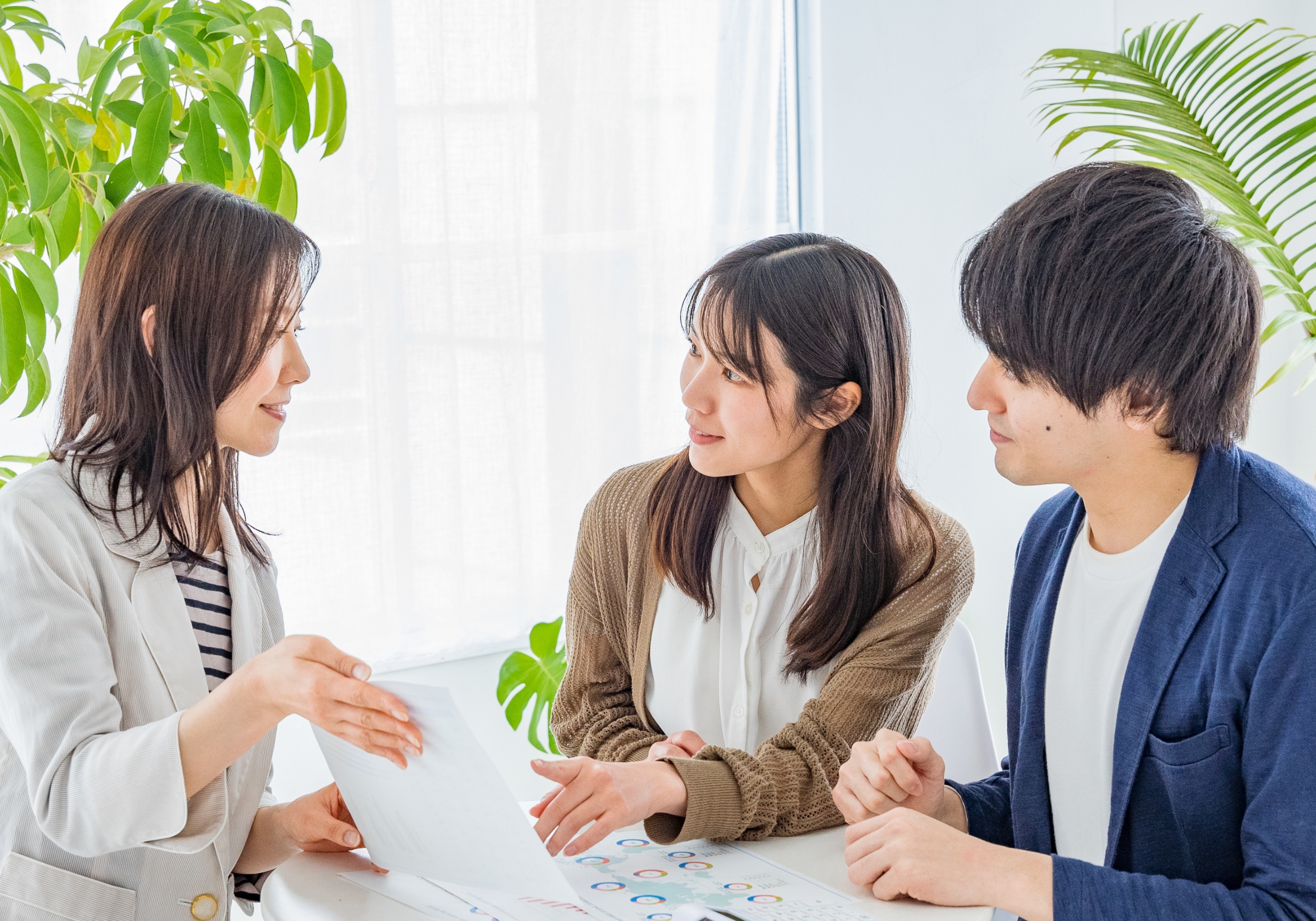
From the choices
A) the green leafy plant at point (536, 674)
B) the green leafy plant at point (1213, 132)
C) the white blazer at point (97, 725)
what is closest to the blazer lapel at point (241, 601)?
the white blazer at point (97, 725)

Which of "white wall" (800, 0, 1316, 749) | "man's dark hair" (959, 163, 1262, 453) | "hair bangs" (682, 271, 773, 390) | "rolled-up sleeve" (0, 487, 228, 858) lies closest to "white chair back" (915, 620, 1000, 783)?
"hair bangs" (682, 271, 773, 390)

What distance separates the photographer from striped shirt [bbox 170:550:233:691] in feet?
4.15

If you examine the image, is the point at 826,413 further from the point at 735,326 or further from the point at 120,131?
the point at 120,131

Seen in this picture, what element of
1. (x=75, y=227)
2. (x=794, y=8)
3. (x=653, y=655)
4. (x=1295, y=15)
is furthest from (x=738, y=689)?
(x=1295, y=15)

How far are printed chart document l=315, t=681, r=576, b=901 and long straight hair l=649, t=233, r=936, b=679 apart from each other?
22.6 inches

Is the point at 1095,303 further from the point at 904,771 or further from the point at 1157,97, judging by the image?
the point at 1157,97

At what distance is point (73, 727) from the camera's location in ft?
3.39

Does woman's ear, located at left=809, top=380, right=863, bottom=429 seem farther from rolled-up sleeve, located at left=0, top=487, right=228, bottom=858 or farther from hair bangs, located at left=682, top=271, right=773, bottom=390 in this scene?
rolled-up sleeve, located at left=0, top=487, right=228, bottom=858

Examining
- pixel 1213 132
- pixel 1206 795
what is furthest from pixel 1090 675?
pixel 1213 132

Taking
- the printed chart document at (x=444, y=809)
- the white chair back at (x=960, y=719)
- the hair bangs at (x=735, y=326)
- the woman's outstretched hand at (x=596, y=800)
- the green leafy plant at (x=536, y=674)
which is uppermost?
the hair bangs at (x=735, y=326)

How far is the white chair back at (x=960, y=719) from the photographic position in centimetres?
170

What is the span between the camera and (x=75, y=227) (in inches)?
54.4

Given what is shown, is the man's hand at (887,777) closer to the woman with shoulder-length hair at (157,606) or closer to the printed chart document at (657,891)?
the printed chart document at (657,891)

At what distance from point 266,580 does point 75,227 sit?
50cm
